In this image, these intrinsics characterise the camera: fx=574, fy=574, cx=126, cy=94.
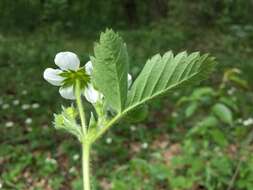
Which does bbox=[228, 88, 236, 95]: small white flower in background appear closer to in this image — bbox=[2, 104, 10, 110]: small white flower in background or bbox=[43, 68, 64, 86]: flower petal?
bbox=[2, 104, 10, 110]: small white flower in background

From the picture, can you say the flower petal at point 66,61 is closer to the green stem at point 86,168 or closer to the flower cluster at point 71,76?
the flower cluster at point 71,76

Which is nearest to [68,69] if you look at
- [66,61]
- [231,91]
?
[66,61]

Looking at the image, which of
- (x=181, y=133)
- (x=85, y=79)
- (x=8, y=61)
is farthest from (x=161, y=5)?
(x=85, y=79)

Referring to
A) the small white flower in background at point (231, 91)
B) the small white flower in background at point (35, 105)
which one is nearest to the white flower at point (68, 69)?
the small white flower in background at point (35, 105)

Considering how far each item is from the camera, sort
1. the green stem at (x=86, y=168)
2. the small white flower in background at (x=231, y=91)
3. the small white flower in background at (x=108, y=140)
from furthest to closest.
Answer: the small white flower in background at (x=231, y=91) < the small white flower in background at (x=108, y=140) < the green stem at (x=86, y=168)

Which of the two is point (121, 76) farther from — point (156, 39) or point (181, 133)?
point (156, 39)

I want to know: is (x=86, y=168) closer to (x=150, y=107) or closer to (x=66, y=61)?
(x=66, y=61)

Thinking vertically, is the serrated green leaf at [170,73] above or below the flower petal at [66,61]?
below
